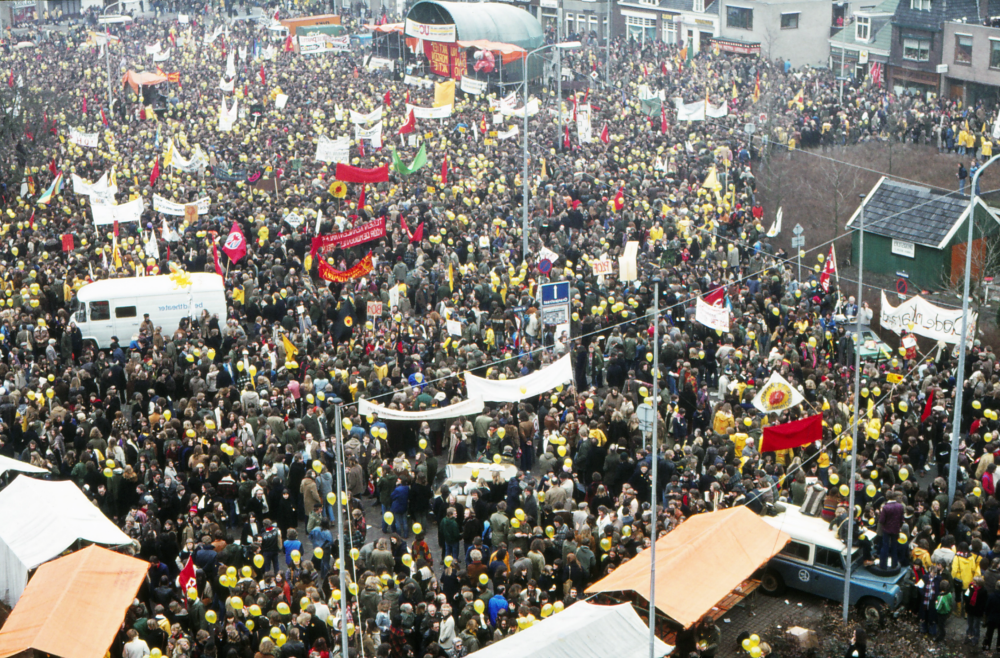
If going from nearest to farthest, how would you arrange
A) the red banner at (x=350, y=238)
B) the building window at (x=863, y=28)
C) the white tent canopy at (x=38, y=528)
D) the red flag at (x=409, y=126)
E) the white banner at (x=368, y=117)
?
the white tent canopy at (x=38, y=528), the red banner at (x=350, y=238), the red flag at (x=409, y=126), the white banner at (x=368, y=117), the building window at (x=863, y=28)

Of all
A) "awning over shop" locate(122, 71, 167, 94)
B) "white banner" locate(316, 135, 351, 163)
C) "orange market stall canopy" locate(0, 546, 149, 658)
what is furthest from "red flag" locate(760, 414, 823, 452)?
"awning over shop" locate(122, 71, 167, 94)

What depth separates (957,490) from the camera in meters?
18.8

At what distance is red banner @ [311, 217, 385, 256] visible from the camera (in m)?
27.7

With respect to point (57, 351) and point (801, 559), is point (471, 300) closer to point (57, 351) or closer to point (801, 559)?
point (57, 351)

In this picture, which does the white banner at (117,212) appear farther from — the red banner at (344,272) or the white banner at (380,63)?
the white banner at (380,63)

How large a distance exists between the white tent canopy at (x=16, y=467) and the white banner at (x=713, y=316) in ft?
38.3

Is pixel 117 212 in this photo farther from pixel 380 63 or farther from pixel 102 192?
pixel 380 63

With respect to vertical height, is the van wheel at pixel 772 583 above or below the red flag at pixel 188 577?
below

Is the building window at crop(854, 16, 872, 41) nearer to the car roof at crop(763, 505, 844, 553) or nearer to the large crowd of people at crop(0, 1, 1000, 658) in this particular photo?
the large crowd of people at crop(0, 1, 1000, 658)

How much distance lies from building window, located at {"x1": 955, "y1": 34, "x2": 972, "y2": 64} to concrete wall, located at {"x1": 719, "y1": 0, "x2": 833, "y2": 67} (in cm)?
1233

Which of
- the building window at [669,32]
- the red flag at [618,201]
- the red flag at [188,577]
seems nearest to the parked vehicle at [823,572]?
the red flag at [188,577]

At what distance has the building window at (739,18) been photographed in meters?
61.7

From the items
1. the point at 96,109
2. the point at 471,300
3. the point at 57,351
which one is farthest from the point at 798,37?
the point at 57,351

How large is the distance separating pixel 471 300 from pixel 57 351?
27.7 ft
